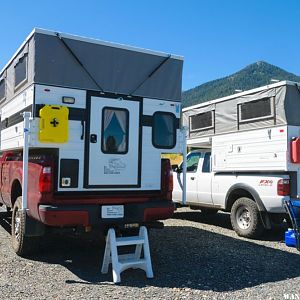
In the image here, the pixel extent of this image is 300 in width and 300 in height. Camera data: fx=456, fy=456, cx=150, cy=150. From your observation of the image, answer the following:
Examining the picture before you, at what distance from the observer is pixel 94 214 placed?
6.14 m

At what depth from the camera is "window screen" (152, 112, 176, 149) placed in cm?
701

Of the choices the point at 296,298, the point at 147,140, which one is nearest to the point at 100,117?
the point at 147,140

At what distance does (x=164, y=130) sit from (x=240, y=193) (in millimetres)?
3070

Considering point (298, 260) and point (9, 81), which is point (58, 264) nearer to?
point (9, 81)

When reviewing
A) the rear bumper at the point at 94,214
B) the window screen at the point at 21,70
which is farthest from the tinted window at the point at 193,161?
the window screen at the point at 21,70

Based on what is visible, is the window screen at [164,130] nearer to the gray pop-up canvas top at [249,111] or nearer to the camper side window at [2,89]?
the gray pop-up canvas top at [249,111]

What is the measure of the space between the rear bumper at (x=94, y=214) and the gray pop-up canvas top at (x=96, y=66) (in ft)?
5.47

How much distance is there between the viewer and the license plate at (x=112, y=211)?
6.25m

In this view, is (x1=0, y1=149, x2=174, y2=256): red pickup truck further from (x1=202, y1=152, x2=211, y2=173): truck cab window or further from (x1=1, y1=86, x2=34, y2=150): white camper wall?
(x1=202, y1=152, x2=211, y2=173): truck cab window

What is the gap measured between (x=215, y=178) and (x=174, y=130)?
10.5ft

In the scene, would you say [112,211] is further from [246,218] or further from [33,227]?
[246,218]

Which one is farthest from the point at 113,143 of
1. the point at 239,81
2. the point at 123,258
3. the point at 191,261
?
the point at 239,81

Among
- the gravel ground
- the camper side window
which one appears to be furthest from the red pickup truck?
the camper side window

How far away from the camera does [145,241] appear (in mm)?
6285
